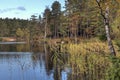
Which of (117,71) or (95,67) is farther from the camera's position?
(95,67)

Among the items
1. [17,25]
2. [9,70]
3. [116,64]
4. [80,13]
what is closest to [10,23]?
[17,25]

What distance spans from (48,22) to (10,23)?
2203 inches

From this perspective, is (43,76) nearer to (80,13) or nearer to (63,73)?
(63,73)

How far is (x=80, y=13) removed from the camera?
→ 54.0m

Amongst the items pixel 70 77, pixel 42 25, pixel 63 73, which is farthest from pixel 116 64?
pixel 42 25

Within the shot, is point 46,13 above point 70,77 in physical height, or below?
above

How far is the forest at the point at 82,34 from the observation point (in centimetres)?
1396

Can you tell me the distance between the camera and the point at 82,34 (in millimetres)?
67250

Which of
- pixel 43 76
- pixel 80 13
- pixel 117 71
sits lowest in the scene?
pixel 43 76

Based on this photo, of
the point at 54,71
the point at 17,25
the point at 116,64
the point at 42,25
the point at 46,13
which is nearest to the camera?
the point at 116,64

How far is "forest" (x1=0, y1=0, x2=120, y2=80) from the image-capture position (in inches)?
549

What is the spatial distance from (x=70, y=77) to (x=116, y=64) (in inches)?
327

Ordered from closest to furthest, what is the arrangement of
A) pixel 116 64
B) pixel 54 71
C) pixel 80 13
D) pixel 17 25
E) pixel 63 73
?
1. pixel 116 64
2. pixel 63 73
3. pixel 54 71
4. pixel 80 13
5. pixel 17 25

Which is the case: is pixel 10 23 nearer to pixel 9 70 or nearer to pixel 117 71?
pixel 9 70
